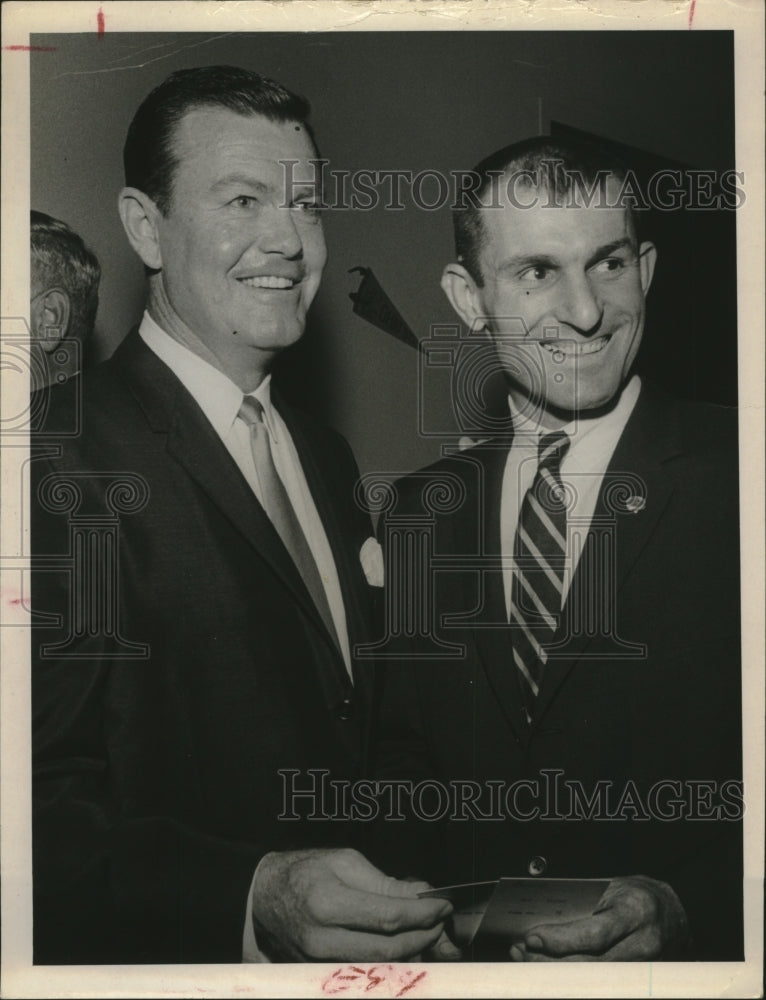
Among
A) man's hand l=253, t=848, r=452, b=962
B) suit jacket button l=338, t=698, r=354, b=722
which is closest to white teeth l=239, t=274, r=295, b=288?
suit jacket button l=338, t=698, r=354, b=722

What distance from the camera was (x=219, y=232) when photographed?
2.70 metres

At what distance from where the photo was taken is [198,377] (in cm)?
272

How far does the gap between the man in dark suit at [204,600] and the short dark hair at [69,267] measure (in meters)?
0.11

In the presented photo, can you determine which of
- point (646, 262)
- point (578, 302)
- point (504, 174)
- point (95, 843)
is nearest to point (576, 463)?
point (578, 302)

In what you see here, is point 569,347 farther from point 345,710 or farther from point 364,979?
point 364,979

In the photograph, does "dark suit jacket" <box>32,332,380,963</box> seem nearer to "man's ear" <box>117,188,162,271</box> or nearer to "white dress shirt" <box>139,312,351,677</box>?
"white dress shirt" <box>139,312,351,677</box>

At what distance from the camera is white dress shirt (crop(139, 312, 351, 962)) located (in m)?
2.72

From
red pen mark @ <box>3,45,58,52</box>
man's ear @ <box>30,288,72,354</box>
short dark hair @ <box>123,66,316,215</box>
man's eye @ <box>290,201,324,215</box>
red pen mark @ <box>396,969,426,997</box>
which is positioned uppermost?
red pen mark @ <box>3,45,58,52</box>

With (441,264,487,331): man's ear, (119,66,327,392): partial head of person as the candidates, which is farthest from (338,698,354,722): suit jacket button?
(441,264,487,331): man's ear

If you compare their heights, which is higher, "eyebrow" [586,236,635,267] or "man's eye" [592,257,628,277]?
"eyebrow" [586,236,635,267]

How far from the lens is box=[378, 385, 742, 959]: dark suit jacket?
2744 mm

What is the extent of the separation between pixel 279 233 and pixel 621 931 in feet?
5.85

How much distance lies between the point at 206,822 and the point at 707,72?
209 cm

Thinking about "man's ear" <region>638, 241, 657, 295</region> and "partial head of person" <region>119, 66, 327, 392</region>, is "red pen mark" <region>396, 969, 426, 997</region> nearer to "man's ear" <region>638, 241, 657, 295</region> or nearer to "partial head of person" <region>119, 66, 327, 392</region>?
"partial head of person" <region>119, 66, 327, 392</region>
